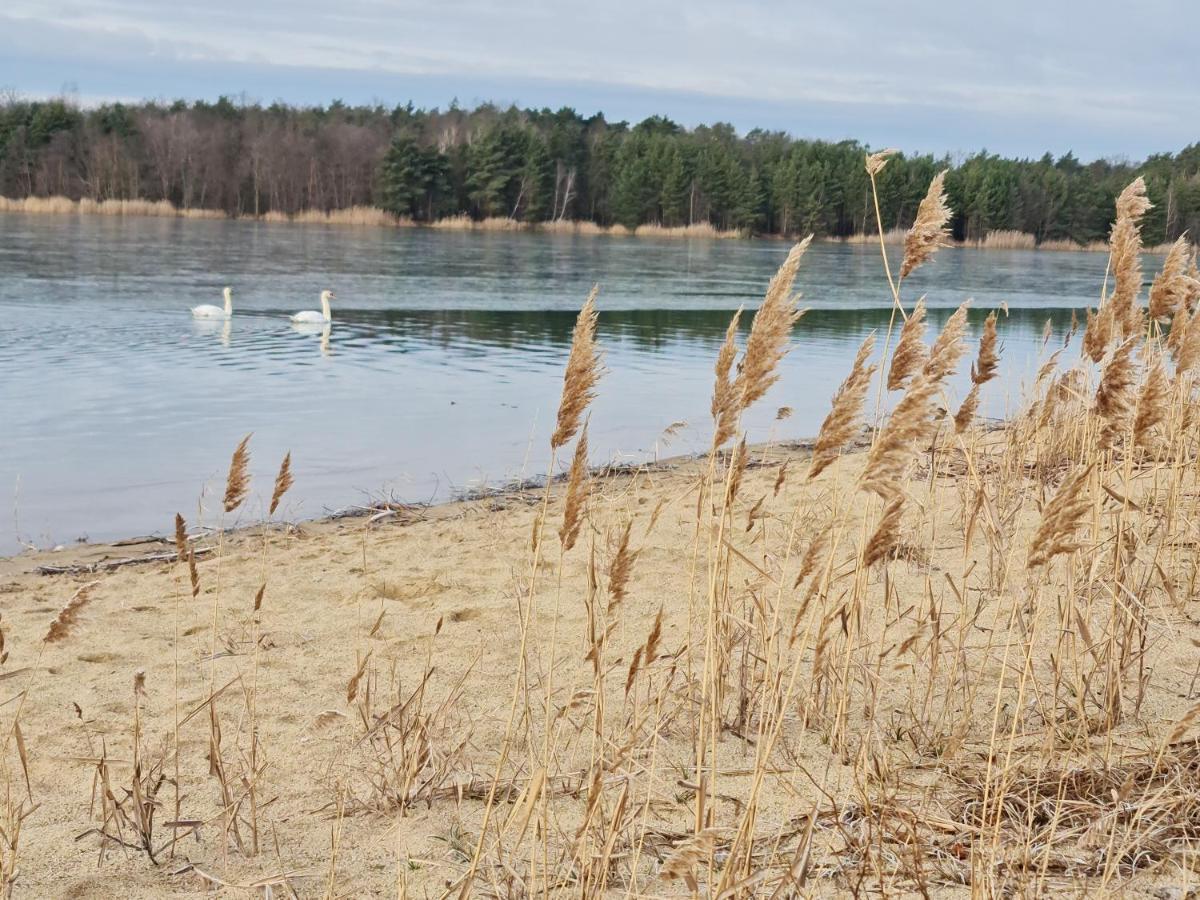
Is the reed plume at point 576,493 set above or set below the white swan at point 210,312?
above

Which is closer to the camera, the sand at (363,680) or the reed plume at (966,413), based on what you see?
the sand at (363,680)

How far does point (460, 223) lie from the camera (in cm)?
6094

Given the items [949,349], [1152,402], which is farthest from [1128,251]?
[949,349]

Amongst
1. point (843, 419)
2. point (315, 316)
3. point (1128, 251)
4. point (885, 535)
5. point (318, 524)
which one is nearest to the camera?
point (843, 419)

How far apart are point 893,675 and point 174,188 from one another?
65.2 m

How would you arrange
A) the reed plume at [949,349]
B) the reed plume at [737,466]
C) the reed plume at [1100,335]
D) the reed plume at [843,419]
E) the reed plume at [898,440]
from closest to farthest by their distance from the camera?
the reed plume at [898,440]
the reed plume at [843,419]
the reed plume at [737,466]
the reed plume at [949,349]
the reed plume at [1100,335]

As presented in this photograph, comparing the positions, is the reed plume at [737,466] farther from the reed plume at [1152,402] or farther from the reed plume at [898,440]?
the reed plume at [1152,402]

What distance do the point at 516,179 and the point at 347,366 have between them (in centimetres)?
4974

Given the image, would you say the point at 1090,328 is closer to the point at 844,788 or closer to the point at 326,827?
the point at 844,788

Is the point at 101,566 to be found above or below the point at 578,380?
below

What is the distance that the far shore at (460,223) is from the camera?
55938mm

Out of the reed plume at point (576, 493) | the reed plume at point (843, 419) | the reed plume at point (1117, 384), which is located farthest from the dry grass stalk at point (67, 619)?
the reed plume at point (1117, 384)

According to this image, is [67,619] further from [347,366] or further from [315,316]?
[315,316]

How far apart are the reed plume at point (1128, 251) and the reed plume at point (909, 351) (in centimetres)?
132
